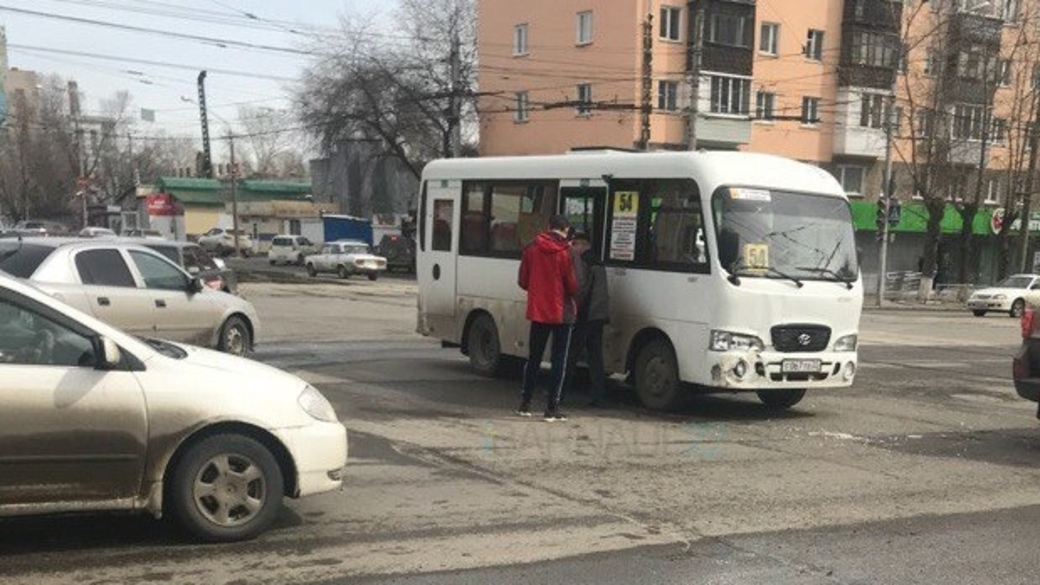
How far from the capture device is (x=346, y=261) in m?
41.4

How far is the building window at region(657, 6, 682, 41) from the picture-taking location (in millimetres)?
42656

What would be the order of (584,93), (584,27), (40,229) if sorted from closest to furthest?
(584,27) → (584,93) → (40,229)

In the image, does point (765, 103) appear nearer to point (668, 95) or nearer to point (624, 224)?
point (668, 95)

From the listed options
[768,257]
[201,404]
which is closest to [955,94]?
[768,257]

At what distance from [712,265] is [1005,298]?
92.0ft

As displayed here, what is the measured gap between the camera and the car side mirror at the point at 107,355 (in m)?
4.76

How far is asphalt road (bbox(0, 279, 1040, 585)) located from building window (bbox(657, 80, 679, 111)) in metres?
33.1

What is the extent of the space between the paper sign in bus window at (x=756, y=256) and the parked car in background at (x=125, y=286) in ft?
21.7

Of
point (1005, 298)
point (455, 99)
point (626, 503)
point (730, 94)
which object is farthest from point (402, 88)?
point (626, 503)

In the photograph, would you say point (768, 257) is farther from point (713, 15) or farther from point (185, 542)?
point (713, 15)

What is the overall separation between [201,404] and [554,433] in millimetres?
4152

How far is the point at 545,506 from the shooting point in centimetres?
609

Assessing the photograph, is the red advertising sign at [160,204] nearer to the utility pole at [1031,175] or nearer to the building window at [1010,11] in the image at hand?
the building window at [1010,11]

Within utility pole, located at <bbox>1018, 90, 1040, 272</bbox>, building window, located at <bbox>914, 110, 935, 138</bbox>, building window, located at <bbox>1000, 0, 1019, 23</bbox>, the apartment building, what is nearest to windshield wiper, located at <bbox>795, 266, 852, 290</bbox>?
the apartment building
